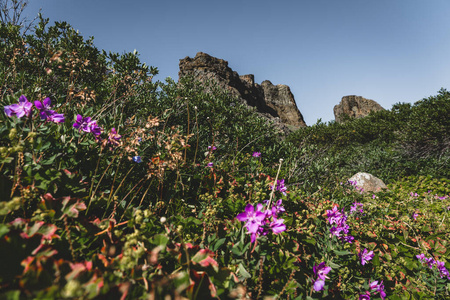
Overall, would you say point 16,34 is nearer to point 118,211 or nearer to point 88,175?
point 88,175

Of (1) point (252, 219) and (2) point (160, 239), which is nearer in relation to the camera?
(2) point (160, 239)

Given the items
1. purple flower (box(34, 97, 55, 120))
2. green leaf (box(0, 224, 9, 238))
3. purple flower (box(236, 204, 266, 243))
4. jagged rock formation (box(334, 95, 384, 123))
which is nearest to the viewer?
green leaf (box(0, 224, 9, 238))

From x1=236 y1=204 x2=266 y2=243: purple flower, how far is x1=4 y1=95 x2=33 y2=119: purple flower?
138 centimetres

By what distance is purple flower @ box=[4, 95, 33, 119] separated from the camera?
4.13 feet

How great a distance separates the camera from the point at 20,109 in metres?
1.30

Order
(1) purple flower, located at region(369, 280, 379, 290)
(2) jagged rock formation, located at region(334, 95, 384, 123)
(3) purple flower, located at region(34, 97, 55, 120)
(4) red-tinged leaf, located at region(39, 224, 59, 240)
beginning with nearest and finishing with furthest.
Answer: (4) red-tinged leaf, located at region(39, 224, 59, 240), (3) purple flower, located at region(34, 97, 55, 120), (1) purple flower, located at region(369, 280, 379, 290), (2) jagged rock formation, located at region(334, 95, 384, 123)

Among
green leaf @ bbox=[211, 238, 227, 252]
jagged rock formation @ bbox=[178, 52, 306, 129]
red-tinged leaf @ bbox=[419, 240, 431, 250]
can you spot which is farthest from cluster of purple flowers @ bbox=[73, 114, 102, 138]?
jagged rock formation @ bbox=[178, 52, 306, 129]

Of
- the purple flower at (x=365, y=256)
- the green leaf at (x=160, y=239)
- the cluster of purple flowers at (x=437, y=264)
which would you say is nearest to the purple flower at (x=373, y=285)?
the purple flower at (x=365, y=256)

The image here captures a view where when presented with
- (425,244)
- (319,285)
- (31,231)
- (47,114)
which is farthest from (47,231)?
(425,244)

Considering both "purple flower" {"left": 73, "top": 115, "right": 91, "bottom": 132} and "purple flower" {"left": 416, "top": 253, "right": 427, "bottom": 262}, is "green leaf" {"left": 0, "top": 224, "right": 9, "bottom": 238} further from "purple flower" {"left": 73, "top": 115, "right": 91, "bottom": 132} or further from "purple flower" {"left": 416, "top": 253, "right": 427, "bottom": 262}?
"purple flower" {"left": 416, "top": 253, "right": 427, "bottom": 262}

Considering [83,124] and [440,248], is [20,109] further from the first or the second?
[440,248]

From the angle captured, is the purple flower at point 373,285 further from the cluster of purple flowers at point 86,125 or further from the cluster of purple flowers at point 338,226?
the cluster of purple flowers at point 86,125

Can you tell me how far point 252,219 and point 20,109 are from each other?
5.01ft

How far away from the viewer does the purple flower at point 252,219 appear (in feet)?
3.45
